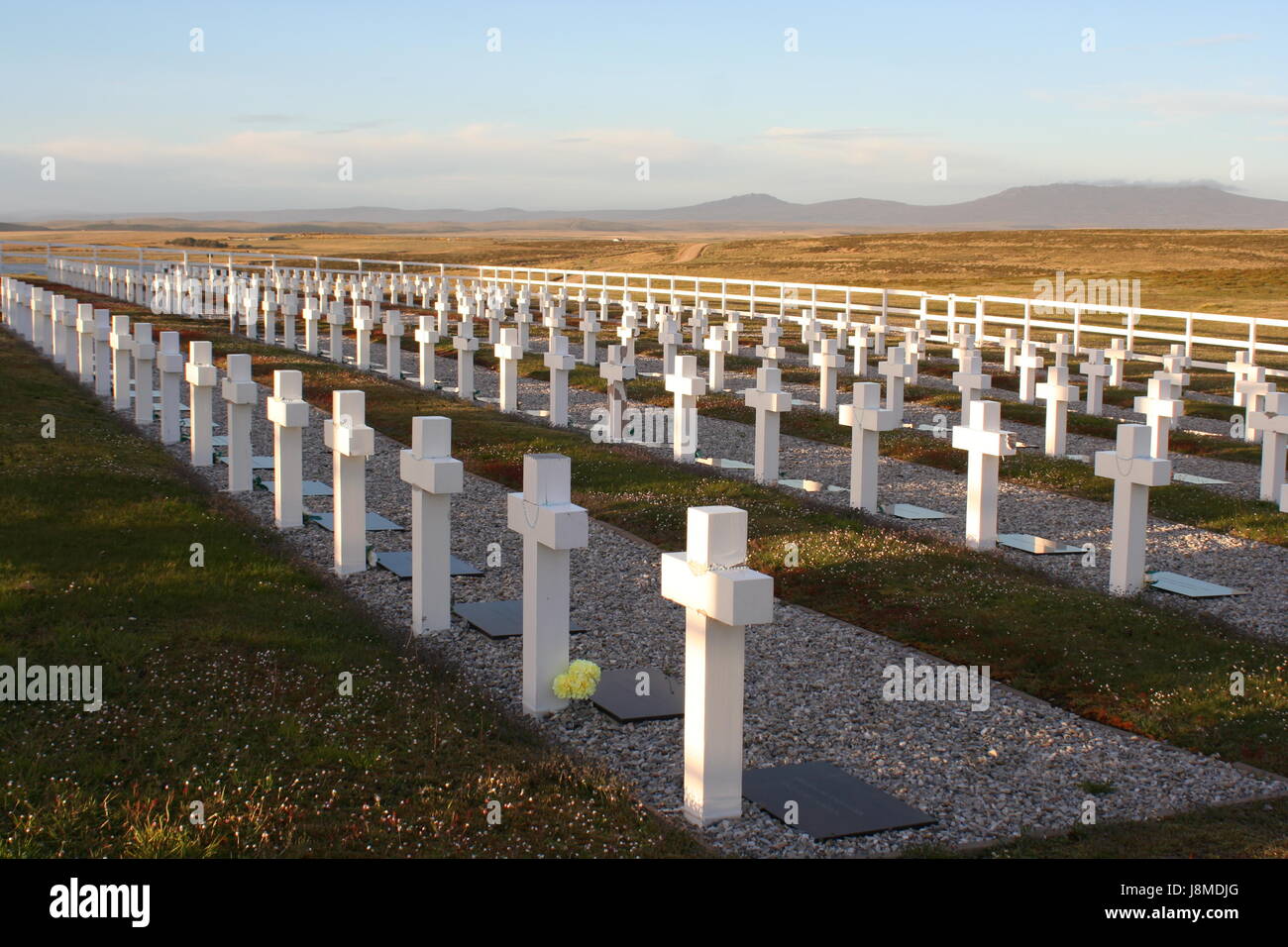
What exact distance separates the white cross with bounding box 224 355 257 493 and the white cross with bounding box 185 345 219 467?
73cm

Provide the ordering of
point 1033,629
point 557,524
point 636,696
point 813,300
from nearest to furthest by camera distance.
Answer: point 557,524
point 636,696
point 1033,629
point 813,300

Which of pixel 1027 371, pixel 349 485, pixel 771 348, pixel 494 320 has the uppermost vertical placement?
pixel 494 320

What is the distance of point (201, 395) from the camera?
14.2m

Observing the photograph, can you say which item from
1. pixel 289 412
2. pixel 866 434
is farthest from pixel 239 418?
pixel 866 434

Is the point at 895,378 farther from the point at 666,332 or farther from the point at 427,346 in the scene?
the point at 427,346

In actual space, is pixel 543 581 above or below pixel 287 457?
below

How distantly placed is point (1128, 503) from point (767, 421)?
209 inches

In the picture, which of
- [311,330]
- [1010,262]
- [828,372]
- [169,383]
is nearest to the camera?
[169,383]

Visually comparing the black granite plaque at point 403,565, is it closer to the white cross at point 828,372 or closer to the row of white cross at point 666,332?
the row of white cross at point 666,332

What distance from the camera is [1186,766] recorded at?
690cm

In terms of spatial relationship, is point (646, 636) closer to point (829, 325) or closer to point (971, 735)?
point (971, 735)

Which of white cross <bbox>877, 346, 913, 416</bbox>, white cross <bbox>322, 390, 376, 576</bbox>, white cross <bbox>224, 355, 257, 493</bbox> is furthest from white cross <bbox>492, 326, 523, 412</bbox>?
white cross <bbox>322, 390, 376, 576</bbox>

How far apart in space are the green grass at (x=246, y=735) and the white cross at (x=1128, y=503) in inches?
220

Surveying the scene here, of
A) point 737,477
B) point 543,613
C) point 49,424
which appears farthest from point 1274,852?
point 49,424
